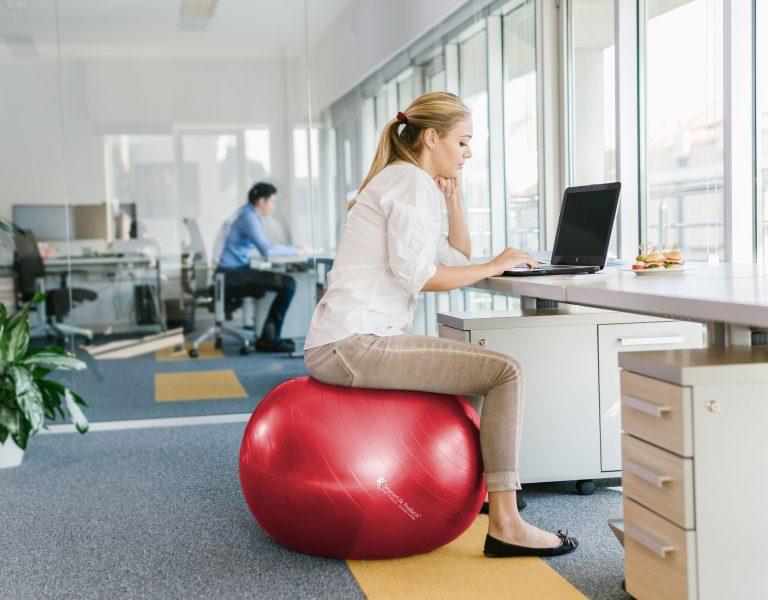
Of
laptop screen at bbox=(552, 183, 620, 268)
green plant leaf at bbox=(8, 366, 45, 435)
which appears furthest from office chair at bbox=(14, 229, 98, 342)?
laptop screen at bbox=(552, 183, 620, 268)

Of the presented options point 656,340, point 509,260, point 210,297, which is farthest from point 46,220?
point 656,340

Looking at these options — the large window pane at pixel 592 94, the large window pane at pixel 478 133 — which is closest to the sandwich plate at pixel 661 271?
the large window pane at pixel 592 94

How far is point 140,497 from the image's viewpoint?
3.40 metres

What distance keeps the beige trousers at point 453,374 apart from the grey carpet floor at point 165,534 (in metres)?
0.35

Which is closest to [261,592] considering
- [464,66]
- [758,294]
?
[758,294]

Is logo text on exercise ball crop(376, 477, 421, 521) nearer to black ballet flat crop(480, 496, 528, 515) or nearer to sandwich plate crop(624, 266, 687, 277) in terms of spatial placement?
black ballet flat crop(480, 496, 528, 515)

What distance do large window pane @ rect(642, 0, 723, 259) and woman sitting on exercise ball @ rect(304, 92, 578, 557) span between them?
1.01m

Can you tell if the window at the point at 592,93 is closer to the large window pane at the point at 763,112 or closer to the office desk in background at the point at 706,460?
the large window pane at the point at 763,112

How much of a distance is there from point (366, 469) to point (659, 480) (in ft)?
2.57

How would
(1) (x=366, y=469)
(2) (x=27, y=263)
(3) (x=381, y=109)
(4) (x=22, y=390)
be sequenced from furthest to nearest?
(3) (x=381, y=109) → (2) (x=27, y=263) → (4) (x=22, y=390) → (1) (x=366, y=469)

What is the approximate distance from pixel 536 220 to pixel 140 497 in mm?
2209

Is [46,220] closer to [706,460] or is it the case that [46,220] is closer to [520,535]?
[520,535]

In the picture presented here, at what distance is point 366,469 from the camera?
7.98 ft

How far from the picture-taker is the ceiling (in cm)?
463
